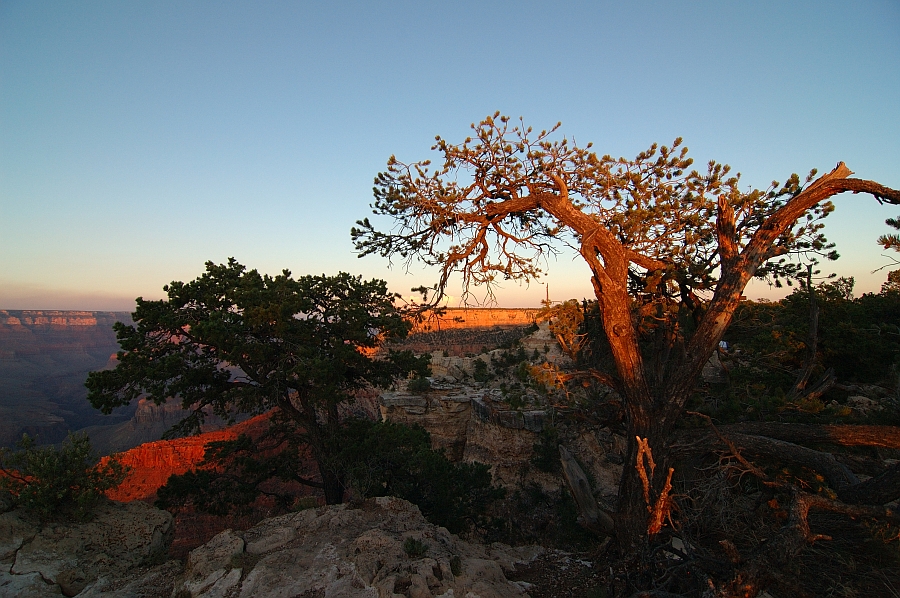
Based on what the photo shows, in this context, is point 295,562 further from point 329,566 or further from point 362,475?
point 362,475

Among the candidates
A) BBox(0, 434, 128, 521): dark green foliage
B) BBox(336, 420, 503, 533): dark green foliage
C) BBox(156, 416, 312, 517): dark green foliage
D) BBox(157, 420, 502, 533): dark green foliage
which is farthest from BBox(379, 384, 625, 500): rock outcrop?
BBox(0, 434, 128, 521): dark green foliage

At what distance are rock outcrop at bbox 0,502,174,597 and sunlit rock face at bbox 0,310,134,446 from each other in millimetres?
71102

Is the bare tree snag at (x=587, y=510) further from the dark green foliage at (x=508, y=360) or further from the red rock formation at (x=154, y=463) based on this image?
the dark green foliage at (x=508, y=360)

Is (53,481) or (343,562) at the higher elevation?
(53,481)

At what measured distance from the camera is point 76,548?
5.03 m

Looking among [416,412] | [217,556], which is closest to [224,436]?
[416,412]

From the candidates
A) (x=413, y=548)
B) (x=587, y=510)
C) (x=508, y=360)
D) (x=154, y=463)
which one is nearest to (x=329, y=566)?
(x=413, y=548)

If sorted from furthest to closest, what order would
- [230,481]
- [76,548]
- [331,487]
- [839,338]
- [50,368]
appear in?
[50,368] < [839,338] < [331,487] < [230,481] < [76,548]

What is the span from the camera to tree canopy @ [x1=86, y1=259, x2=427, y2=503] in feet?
24.5

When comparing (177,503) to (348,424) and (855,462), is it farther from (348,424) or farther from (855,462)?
(855,462)

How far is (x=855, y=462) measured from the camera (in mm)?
4531

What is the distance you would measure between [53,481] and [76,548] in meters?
0.94

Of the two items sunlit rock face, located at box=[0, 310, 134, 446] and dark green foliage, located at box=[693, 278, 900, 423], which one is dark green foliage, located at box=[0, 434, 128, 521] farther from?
sunlit rock face, located at box=[0, 310, 134, 446]

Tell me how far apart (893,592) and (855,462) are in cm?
199
